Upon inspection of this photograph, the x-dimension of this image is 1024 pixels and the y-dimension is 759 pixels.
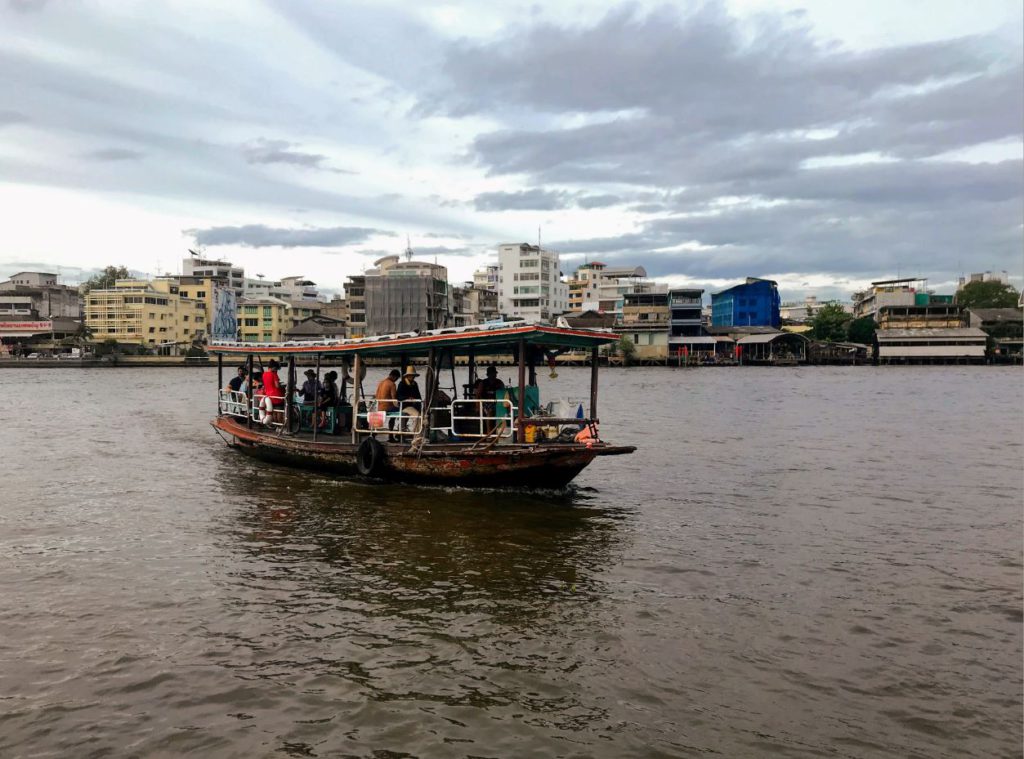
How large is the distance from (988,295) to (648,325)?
56.1 meters

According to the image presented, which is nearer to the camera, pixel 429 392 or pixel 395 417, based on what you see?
pixel 429 392

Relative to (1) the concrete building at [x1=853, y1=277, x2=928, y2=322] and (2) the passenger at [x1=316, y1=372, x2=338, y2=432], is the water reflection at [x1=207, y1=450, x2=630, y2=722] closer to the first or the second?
(2) the passenger at [x1=316, y1=372, x2=338, y2=432]

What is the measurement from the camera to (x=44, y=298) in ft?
328

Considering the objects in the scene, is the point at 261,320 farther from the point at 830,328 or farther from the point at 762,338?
the point at 830,328

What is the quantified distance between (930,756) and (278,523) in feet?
31.9

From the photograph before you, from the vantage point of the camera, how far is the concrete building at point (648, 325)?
88.6 m

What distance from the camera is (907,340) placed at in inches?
3359

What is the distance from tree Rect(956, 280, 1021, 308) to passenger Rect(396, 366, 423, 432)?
111448 mm

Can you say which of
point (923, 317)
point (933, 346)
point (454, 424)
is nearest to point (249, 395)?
point (454, 424)

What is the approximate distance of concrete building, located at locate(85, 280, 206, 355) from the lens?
3580 inches

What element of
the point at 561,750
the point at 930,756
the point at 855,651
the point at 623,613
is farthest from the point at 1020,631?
the point at 561,750

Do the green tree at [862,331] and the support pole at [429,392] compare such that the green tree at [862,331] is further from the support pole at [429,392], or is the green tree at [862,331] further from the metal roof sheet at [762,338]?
the support pole at [429,392]

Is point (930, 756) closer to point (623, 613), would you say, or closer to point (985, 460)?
point (623, 613)

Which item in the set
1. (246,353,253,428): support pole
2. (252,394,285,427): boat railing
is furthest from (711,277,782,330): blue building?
(252,394,285,427): boat railing
